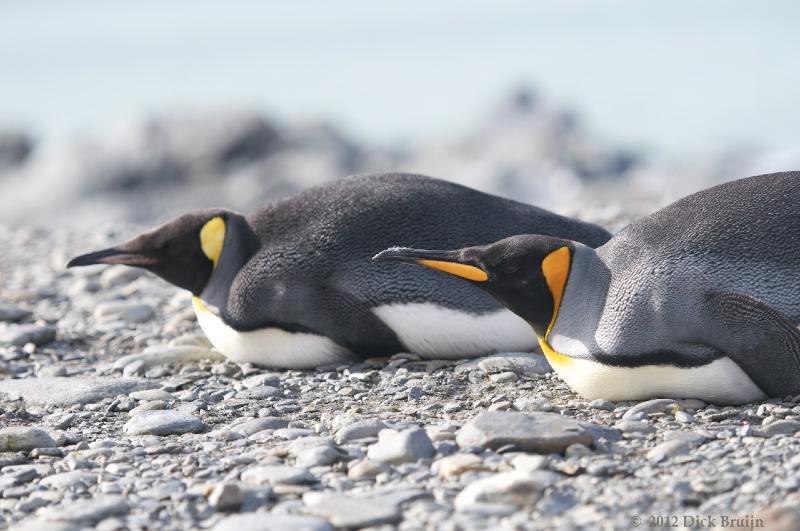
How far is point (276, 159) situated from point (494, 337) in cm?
2293

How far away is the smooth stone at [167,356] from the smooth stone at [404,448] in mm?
2626

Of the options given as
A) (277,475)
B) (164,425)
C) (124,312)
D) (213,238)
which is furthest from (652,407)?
(124,312)

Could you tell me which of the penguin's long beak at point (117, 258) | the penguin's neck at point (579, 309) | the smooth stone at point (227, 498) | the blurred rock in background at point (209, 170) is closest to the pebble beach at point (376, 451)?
the smooth stone at point (227, 498)

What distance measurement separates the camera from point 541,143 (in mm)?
36469

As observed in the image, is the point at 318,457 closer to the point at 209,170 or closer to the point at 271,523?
the point at 271,523

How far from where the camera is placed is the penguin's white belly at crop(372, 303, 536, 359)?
582 cm

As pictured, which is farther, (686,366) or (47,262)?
(47,262)

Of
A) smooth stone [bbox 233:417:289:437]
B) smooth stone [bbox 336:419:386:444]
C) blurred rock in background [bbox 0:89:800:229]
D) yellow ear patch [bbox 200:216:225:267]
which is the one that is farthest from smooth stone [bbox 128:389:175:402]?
blurred rock in background [bbox 0:89:800:229]

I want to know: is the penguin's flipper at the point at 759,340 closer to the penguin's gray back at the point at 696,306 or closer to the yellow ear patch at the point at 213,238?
the penguin's gray back at the point at 696,306

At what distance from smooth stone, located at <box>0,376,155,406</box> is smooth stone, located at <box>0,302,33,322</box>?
2.04 meters

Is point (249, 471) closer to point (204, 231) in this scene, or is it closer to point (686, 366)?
point (686, 366)

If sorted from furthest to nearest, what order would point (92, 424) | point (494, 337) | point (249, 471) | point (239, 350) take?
point (239, 350) → point (494, 337) → point (92, 424) → point (249, 471)

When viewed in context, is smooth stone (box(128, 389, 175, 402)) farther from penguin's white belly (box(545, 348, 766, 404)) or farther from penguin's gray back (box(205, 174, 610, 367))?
penguin's white belly (box(545, 348, 766, 404))

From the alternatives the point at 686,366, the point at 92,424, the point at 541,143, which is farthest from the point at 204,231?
the point at 541,143
